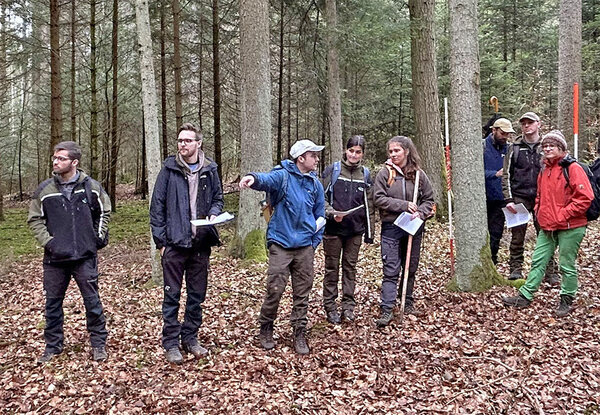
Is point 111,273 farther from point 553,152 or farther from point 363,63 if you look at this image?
point 363,63

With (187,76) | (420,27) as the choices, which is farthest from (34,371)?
(187,76)

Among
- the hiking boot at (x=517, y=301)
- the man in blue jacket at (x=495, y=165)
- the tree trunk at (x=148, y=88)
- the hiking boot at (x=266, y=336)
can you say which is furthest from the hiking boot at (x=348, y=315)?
the tree trunk at (x=148, y=88)

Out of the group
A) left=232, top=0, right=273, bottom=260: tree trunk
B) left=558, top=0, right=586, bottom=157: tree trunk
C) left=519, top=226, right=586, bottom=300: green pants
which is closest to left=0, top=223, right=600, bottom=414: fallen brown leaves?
left=519, top=226, right=586, bottom=300: green pants

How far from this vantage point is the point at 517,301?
19.1 ft

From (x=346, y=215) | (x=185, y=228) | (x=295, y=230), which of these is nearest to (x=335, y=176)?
(x=346, y=215)

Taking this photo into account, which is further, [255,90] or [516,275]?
[255,90]

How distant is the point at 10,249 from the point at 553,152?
1147 cm

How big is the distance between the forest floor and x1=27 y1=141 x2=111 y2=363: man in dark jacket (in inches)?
13.9

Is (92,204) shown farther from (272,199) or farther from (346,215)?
(346,215)


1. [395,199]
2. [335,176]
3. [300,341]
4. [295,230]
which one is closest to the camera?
[295,230]

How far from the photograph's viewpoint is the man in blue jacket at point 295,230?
15.4 feet

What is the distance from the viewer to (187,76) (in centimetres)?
1939

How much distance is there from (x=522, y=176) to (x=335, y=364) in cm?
393

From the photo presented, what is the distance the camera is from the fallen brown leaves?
12.9 feet
